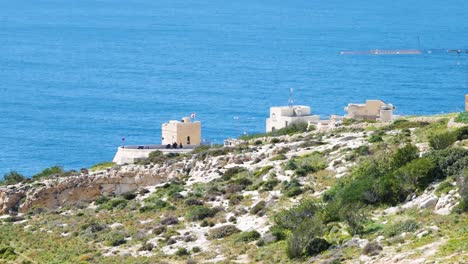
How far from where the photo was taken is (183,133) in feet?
235

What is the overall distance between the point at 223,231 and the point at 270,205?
2.76 m

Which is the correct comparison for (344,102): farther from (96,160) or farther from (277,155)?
(277,155)

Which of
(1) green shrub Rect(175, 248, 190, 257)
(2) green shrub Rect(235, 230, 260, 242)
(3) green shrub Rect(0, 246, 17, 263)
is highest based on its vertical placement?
(3) green shrub Rect(0, 246, 17, 263)

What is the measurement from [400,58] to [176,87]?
48749 millimetres

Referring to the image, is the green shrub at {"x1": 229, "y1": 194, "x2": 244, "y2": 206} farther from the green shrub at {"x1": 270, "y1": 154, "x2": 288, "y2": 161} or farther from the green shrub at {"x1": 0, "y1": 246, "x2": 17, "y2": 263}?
the green shrub at {"x1": 0, "y1": 246, "x2": 17, "y2": 263}

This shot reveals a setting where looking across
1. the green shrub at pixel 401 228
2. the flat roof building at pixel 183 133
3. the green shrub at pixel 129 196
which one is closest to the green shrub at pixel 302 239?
the green shrub at pixel 401 228

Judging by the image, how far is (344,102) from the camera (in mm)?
132375

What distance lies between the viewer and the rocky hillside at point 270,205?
29344mm

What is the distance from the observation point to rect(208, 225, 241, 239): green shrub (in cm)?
3528

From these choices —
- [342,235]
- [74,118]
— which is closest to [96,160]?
[74,118]

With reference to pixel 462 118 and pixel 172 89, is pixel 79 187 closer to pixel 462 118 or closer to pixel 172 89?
pixel 462 118

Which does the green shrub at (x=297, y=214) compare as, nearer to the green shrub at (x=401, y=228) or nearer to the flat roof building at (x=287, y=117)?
the green shrub at (x=401, y=228)

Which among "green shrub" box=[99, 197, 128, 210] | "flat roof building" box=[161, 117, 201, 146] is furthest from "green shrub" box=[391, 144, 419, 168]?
"flat roof building" box=[161, 117, 201, 146]

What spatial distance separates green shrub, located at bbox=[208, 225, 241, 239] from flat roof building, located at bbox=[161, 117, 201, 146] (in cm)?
3543
